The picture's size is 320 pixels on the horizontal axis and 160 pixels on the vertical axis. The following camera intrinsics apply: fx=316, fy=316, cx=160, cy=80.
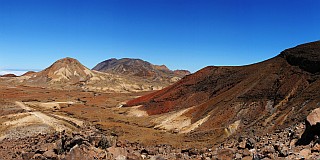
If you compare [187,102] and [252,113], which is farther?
[187,102]

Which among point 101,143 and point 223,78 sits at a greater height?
point 223,78

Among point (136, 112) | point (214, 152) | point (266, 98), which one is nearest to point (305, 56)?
point (266, 98)

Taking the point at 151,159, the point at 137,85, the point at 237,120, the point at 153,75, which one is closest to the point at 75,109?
the point at 237,120

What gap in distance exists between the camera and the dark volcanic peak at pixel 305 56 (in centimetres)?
3479

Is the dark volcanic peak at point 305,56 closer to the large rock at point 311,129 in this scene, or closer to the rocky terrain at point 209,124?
the rocky terrain at point 209,124

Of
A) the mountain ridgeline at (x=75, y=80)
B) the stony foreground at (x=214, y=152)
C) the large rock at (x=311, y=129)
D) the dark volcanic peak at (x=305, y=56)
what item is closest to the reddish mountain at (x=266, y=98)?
the dark volcanic peak at (x=305, y=56)

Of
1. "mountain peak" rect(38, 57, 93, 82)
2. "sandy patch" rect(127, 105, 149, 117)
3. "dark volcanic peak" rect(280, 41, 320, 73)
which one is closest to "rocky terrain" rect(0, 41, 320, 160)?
"dark volcanic peak" rect(280, 41, 320, 73)

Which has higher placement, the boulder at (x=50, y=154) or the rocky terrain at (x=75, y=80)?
the rocky terrain at (x=75, y=80)

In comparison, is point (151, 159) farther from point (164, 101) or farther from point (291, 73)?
point (164, 101)

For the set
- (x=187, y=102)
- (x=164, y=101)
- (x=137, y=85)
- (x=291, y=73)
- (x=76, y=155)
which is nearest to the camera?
(x=76, y=155)

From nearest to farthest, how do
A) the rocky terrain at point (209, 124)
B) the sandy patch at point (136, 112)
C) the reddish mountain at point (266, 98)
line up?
the rocky terrain at point (209, 124) → the reddish mountain at point (266, 98) → the sandy patch at point (136, 112)

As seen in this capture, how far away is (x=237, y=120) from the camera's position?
32688mm

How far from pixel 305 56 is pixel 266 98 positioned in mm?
8149

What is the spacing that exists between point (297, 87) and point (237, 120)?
706cm
